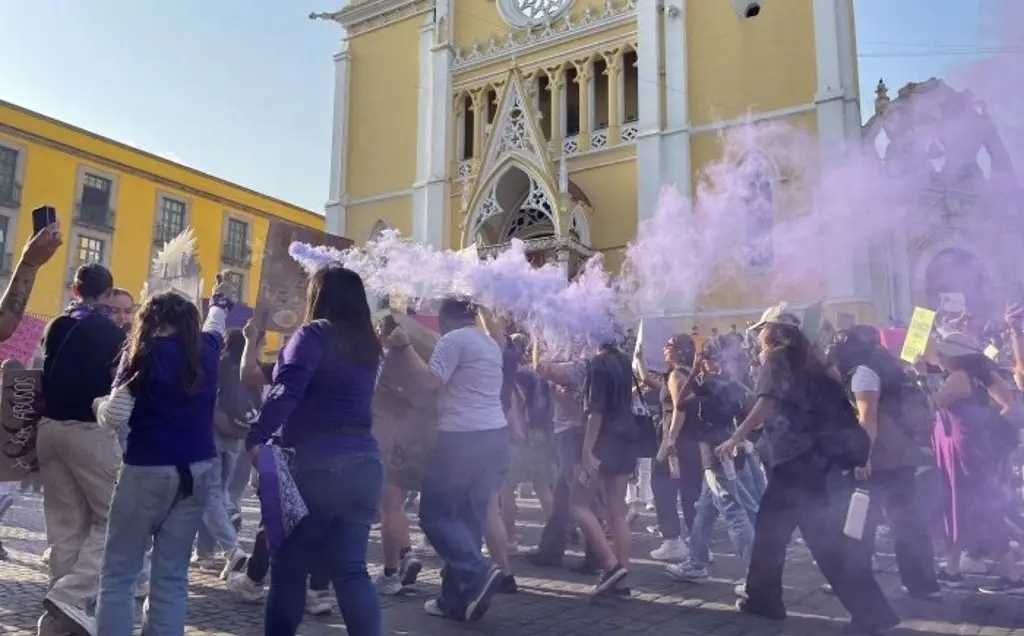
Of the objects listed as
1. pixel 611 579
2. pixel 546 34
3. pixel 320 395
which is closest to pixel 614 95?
pixel 546 34

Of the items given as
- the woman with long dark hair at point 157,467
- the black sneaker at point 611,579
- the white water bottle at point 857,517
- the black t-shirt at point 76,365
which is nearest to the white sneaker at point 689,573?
the black sneaker at point 611,579

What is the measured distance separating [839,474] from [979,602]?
1.65 meters

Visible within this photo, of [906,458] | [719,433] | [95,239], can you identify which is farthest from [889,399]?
[95,239]

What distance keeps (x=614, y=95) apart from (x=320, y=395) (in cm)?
1811

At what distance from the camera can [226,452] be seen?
6172mm

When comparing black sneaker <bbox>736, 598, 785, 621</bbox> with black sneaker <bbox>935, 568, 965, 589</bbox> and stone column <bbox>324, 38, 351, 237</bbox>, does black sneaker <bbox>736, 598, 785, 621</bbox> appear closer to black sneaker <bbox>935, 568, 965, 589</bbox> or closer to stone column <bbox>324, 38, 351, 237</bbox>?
black sneaker <bbox>935, 568, 965, 589</bbox>

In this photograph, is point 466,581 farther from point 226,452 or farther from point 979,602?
point 979,602

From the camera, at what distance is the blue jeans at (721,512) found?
588cm

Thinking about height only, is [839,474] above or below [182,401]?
below

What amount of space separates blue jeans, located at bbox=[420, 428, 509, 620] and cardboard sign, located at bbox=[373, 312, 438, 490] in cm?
38

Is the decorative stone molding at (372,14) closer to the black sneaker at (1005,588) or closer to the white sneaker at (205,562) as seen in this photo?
the white sneaker at (205,562)

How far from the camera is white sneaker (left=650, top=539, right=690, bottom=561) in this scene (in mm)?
6609

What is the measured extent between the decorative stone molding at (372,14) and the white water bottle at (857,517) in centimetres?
2264

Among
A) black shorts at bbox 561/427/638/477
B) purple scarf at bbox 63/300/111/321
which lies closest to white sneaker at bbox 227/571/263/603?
purple scarf at bbox 63/300/111/321
